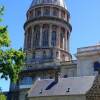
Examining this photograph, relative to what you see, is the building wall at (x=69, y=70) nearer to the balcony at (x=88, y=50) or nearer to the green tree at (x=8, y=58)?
the balcony at (x=88, y=50)

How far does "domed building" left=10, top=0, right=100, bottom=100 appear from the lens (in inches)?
1992

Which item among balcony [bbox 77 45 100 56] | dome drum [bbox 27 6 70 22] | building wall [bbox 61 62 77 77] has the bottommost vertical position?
building wall [bbox 61 62 77 77]

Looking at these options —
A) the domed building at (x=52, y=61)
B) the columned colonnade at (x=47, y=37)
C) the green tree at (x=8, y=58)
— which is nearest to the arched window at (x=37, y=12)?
the domed building at (x=52, y=61)

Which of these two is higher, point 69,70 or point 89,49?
point 89,49

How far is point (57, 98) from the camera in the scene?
49312 millimetres

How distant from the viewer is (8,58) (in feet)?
109

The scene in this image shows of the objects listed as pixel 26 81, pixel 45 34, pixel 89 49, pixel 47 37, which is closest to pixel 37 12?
pixel 45 34

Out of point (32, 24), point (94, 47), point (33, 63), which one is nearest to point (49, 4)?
point (32, 24)

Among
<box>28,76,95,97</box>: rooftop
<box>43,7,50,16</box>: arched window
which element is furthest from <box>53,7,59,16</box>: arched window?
<box>28,76,95,97</box>: rooftop

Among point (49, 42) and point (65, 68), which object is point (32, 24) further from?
point (65, 68)

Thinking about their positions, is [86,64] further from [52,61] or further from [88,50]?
[52,61]

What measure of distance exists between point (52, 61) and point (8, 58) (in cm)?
4241

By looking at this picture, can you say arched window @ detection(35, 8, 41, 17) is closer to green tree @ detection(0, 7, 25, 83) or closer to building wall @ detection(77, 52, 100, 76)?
building wall @ detection(77, 52, 100, 76)

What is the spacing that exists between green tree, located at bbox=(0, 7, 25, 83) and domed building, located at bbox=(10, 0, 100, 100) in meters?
15.8
